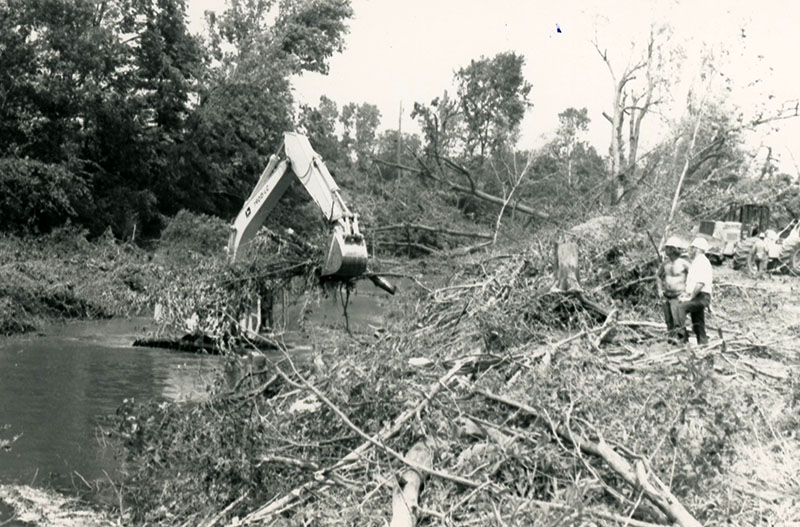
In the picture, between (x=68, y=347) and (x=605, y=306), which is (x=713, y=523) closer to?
(x=605, y=306)

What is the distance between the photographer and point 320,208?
39.2ft

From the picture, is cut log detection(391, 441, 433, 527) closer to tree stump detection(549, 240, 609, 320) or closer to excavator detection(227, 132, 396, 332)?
excavator detection(227, 132, 396, 332)

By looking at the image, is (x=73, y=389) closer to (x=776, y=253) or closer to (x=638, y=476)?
(x=638, y=476)

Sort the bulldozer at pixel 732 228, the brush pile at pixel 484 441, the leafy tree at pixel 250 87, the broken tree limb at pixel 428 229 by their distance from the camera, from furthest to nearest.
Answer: the leafy tree at pixel 250 87 < the bulldozer at pixel 732 228 < the broken tree limb at pixel 428 229 < the brush pile at pixel 484 441

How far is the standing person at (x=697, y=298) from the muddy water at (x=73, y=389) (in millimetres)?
4783

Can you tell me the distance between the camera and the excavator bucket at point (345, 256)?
10.8 m

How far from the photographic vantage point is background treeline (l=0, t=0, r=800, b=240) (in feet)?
62.2

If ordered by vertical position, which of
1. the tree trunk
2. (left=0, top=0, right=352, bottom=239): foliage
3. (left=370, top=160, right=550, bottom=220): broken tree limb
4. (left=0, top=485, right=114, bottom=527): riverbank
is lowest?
(left=0, top=485, right=114, bottom=527): riverbank

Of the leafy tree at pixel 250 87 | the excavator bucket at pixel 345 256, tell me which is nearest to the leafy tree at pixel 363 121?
the leafy tree at pixel 250 87

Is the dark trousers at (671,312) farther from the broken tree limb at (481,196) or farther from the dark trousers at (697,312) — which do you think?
the broken tree limb at (481,196)

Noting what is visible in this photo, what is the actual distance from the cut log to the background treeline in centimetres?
972

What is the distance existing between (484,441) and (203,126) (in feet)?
83.3

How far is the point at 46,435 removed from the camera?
369 inches

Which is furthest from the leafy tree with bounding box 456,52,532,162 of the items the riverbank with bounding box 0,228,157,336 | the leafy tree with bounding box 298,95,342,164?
the riverbank with bounding box 0,228,157,336
